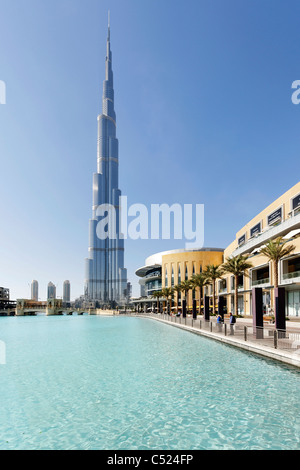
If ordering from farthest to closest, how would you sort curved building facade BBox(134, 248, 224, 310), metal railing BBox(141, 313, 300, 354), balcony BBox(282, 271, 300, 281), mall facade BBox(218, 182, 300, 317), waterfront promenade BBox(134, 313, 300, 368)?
curved building facade BBox(134, 248, 224, 310)
mall facade BBox(218, 182, 300, 317)
balcony BBox(282, 271, 300, 281)
metal railing BBox(141, 313, 300, 354)
waterfront promenade BBox(134, 313, 300, 368)

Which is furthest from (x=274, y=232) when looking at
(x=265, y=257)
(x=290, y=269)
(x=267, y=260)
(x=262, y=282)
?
(x=262, y=282)

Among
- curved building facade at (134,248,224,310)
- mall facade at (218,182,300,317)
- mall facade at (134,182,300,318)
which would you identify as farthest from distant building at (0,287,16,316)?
mall facade at (218,182,300,317)

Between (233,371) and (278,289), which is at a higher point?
(278,289)

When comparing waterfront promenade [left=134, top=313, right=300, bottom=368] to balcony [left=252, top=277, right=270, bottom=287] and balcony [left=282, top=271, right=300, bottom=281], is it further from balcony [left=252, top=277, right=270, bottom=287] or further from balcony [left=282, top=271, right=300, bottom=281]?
balcony [left=252, top=277, right=270, bottom=287]

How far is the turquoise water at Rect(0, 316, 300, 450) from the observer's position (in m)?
7.78

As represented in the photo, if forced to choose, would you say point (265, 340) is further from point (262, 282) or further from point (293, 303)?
point (262, 282)

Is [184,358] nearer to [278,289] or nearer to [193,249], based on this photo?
[278,289]

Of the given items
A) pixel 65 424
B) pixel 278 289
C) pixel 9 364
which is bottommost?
pixel 9 364

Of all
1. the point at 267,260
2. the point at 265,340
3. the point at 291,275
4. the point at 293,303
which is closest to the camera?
the point at 265,340

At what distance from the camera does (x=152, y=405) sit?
10.2 m

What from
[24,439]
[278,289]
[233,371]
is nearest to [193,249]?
[278,289]
